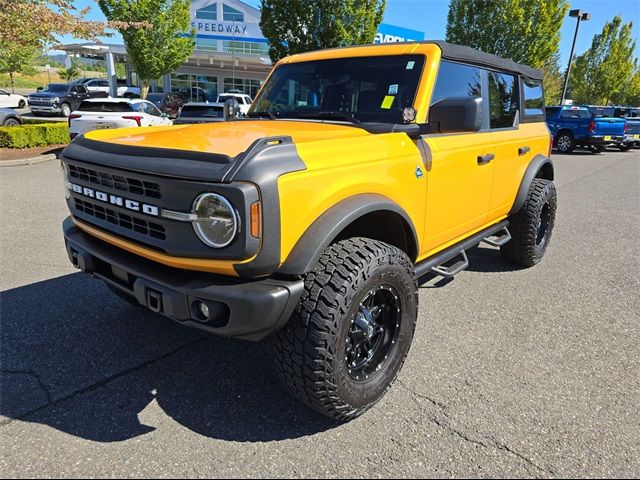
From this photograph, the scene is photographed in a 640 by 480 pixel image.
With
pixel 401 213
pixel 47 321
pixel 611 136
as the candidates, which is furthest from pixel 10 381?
pixel 611 136

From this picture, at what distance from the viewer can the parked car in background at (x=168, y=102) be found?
24.5 metres

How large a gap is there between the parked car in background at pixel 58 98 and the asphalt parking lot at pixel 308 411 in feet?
75.1

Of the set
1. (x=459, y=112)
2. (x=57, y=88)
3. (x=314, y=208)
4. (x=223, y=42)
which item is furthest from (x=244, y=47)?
(x=314, y=208)

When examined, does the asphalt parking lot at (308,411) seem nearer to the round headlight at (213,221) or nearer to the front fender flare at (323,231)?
the front fender flare at (323,231)

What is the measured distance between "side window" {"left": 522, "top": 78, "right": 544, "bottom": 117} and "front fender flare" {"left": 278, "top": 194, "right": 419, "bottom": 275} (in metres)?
2.88

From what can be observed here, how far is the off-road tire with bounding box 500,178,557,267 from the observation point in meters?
4.50

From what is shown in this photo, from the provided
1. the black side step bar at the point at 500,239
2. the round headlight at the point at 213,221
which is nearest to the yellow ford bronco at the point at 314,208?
the round headlight at the point at 213,221

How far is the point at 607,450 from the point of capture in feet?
7.50

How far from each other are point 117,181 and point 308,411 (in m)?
1.59

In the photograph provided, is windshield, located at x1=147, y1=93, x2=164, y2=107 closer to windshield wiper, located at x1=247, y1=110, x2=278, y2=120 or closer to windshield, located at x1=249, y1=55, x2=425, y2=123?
windshield wiper, located at x1=247, y1=110, x2=278, y2=120

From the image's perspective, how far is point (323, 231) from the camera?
85.1 inches

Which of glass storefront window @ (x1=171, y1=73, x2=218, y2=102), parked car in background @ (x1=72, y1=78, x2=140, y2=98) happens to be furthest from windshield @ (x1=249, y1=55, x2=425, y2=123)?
glass storefront window @ (x1=171, y1=73, x2=218, y2=102)

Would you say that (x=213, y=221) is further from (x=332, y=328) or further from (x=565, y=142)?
(x=565, y=142)

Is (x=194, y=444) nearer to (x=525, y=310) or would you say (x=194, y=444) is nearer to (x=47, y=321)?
(x=47, y=321)
